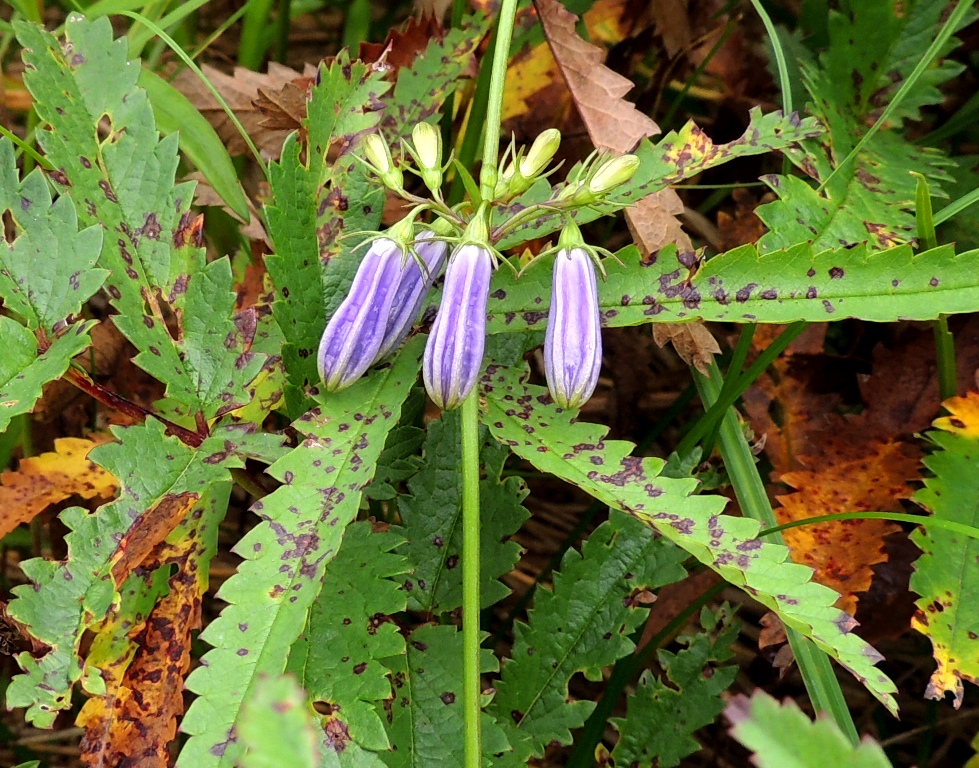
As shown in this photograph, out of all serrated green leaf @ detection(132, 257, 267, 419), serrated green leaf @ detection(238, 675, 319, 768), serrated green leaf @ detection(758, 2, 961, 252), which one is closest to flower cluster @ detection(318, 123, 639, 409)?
serrated green leaf @ detection(132, 257, 267, 419)

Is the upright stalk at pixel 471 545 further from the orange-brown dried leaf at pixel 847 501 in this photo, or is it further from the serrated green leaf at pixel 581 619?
the orange-brown dried leaf at pixel 847 501

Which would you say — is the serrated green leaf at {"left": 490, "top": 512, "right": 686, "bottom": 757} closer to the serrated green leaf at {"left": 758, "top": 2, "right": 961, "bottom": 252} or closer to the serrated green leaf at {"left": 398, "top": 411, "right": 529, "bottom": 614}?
the serrated green leaf at {"left": 398, "top": 411, "right": 529, "bottom": 614}

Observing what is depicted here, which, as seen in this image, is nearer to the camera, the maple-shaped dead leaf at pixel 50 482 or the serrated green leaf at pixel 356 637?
the serrated green leaf at pixel 356 637

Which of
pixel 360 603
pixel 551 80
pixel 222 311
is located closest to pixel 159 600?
pixel 360 603

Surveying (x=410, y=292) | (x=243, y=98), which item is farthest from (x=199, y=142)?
(x=410, y=292)

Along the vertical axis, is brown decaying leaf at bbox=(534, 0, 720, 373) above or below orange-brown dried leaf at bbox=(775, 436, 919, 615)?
above

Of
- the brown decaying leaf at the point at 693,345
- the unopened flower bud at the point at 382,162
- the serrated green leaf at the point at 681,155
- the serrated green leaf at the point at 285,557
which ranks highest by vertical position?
the unopened flower bud at the point at 382,162

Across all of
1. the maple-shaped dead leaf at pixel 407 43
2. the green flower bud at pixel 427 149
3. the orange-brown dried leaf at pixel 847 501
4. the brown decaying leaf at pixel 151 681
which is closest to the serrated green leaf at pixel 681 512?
the green flower bud at pixel 427 149

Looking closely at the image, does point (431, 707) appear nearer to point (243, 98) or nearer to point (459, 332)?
point (459, 332)
